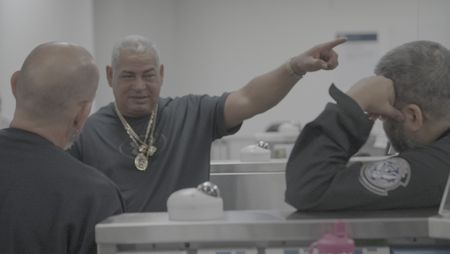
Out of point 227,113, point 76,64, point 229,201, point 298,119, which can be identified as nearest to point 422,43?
point 76,64

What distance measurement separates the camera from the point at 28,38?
11.5 ft

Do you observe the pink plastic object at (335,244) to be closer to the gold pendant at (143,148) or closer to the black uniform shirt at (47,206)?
the black uniform shirt at (47,206)

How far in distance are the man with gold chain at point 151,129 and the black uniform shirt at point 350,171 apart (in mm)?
691

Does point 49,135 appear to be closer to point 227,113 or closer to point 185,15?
point 227,113

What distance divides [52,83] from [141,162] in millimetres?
715

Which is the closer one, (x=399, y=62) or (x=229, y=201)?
(x=399, y=62)

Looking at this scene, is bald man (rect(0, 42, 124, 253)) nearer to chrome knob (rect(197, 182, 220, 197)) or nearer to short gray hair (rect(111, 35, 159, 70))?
chrome knob (rect(197, 182, 220, 197))

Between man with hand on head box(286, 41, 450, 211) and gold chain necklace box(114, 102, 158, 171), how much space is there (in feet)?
2.73

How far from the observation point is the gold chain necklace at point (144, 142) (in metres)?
1.82

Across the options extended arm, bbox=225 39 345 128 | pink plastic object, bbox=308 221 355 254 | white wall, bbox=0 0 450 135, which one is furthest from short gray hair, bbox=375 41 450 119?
white wall, bbox=0 0 450 135

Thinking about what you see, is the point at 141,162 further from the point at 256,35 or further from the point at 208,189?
the point at 256,35

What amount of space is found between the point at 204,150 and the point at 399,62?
35.8 inches

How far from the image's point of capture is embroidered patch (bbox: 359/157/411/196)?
101 cm

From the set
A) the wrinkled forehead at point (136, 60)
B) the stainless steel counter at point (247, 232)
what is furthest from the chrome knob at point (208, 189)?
the wrinkled forehead at point (136, 60)
